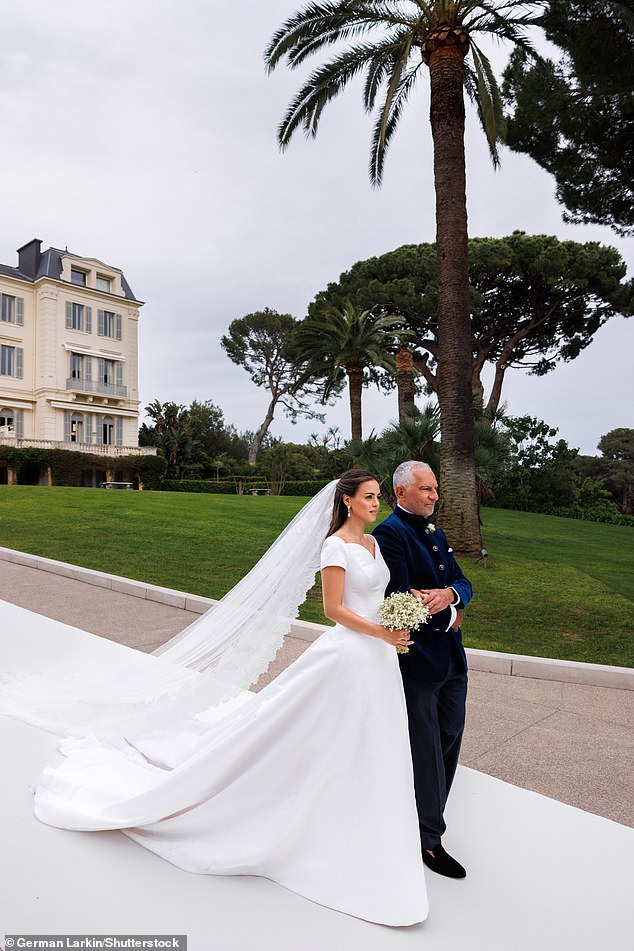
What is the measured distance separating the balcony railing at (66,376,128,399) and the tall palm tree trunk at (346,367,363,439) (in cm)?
2407

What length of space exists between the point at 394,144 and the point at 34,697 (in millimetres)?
14185

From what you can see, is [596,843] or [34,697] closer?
[596,843]

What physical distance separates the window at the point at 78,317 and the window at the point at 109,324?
2.73 ft

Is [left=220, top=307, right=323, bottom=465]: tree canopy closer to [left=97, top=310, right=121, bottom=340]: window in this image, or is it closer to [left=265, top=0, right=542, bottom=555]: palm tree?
[left=97, top=310, right=121, bottom=340]: window

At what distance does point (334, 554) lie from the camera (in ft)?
9.07

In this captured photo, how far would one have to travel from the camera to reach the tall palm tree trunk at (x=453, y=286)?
1132 cm

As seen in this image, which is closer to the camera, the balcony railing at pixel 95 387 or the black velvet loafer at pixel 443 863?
the black velvet loafer at pixel 443 863

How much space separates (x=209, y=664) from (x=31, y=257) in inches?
1860

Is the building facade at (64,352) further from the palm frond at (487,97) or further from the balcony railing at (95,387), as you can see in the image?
the palm frond at (487,97)

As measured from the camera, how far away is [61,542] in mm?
13992

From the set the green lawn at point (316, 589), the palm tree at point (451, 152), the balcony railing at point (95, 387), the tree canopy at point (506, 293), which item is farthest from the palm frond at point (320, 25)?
the balcony railing at point (95, 387)

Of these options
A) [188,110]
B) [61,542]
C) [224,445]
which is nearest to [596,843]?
[61,542]

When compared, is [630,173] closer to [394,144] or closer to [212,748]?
[394,144]

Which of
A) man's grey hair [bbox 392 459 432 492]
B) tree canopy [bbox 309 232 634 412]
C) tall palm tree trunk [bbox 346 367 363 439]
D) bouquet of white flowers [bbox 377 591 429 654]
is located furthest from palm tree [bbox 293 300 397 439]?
bouquet of white flowers [bbox 377 591 429 654]
